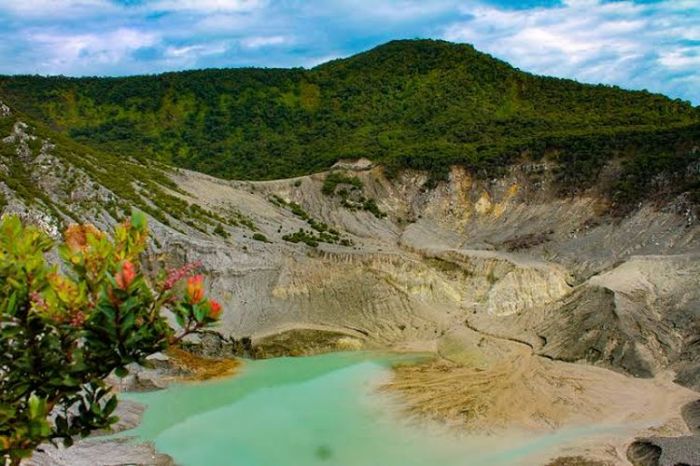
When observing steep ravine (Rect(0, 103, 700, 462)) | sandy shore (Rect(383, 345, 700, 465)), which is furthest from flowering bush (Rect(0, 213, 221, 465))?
steep ravine (Rect(0, 103, 700, 462))

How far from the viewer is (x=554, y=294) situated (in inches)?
1956

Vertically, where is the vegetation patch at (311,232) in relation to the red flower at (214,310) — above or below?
below

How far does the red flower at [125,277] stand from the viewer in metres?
6.16

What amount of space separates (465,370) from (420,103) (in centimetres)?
6260

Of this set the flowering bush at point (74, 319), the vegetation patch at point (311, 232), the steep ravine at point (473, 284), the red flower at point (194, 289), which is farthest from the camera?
the vegetation patch at point (311, 232)

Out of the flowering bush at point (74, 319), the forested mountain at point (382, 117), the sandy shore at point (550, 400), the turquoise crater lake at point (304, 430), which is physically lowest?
the sandy shore at point (550, 400)

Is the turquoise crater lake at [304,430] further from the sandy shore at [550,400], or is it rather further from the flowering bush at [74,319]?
the flowering bush at [74,319]

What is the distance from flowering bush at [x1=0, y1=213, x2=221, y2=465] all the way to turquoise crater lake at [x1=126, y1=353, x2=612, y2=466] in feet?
66.5

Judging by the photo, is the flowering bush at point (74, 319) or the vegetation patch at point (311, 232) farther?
the vegetation patch at point (311, 232)

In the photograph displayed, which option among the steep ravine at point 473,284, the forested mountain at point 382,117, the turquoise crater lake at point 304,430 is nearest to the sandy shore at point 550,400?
the steep ravine at point 473,284

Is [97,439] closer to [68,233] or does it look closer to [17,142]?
[68,233]

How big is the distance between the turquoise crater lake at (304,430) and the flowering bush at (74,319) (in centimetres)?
2026

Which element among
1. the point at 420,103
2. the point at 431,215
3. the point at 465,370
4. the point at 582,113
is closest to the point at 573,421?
the point at 465,370

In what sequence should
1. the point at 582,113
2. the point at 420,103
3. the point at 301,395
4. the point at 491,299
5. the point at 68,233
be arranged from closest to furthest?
the point at 68,233 < the point at 301,395 < the point at 491,299 < the point at 582,113 < the point at 420,103
